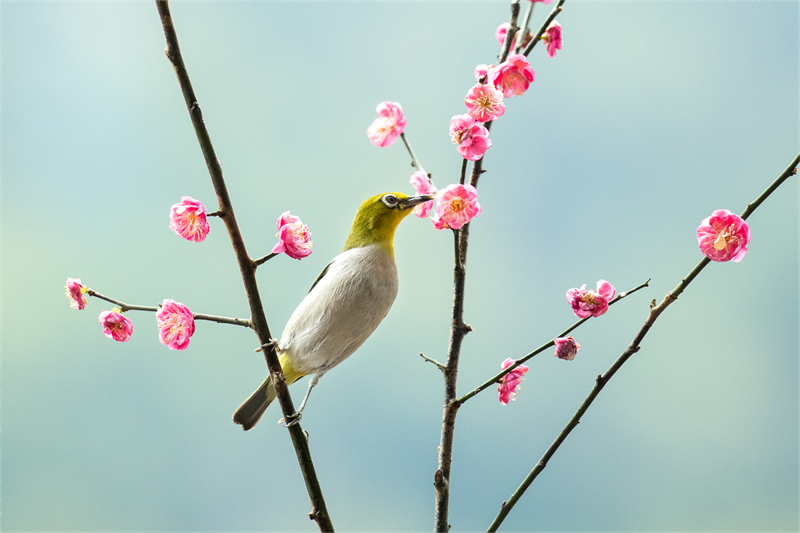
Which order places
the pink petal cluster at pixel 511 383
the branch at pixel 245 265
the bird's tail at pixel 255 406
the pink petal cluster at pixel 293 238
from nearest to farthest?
the branch at pixel 245 265 → the pink petal cluster at pixel 293 238 → the pink petal cluster at pixel 511 383 → the bird's tail at pixel 255 406

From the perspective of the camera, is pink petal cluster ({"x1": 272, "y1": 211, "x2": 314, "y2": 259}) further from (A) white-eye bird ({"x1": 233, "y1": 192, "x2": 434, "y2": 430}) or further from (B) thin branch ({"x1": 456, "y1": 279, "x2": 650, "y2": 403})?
(B) thin branch ({"x1": 456, "y1": 279, "x2": 650, "y2": 403})

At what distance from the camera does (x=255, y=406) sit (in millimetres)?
1849

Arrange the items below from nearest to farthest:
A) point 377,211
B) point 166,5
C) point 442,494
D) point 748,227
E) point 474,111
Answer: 1. point 166,5
2. point 748,227
3. point 474,111
4. point 442,494
5. point 377,211

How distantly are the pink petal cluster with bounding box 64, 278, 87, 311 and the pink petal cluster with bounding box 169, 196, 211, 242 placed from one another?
0.83ft

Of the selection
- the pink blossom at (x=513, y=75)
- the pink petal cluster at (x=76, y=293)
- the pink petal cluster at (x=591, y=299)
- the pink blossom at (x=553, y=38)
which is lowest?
the pink petal cluster at (x=591, y=299)

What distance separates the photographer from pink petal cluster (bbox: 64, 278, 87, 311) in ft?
4.52

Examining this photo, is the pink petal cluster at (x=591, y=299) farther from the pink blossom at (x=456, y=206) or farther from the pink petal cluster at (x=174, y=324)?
the pink petal cluster at (x=174, y=324)

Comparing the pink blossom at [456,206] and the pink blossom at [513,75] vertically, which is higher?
the pink blossom at [513,75]

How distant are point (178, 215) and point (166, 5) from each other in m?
0.43

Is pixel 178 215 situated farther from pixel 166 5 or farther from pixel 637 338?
pixel 637 338

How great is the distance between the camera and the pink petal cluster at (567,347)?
1428 mm

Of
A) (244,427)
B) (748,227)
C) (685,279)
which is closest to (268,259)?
(244,427)

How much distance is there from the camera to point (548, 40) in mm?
1854

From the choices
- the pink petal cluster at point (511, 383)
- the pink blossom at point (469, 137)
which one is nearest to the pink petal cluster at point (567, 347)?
the pink petal cluster at point (511, 383)
